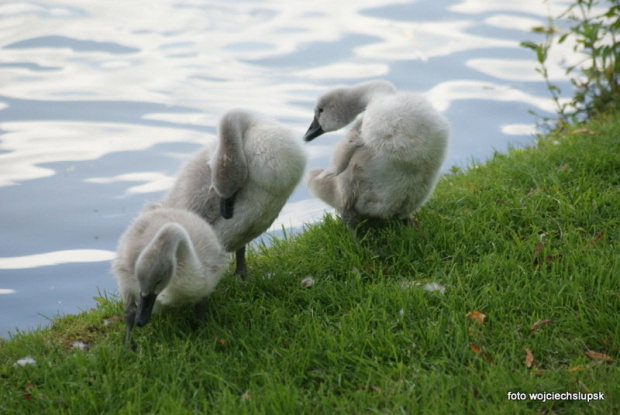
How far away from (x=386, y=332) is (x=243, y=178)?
4.62 feet

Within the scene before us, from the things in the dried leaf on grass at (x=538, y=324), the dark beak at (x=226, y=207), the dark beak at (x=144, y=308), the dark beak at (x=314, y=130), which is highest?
the dark beak at (x=314, y=130)

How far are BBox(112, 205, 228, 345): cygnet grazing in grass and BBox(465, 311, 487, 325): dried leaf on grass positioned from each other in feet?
5.07

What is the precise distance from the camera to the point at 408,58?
405 inches

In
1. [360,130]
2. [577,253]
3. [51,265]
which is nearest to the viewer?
[577,253]

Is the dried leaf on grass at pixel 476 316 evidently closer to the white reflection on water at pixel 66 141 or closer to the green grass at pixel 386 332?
the green grass at pixel 386 332

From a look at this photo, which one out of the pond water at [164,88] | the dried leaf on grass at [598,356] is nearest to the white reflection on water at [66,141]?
the pond water at [164,88]

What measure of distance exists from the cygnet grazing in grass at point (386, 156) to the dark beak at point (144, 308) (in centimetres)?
189

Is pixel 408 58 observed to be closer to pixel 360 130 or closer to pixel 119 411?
pixel 360 130

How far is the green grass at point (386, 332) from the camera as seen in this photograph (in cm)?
414

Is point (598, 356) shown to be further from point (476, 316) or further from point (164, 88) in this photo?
point (164, 88)

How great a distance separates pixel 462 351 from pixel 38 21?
852cm

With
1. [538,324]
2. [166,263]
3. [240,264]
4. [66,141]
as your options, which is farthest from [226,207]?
[66,141]

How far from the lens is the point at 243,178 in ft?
17.1

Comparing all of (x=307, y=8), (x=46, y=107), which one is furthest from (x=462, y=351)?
(x=307, y=8)
